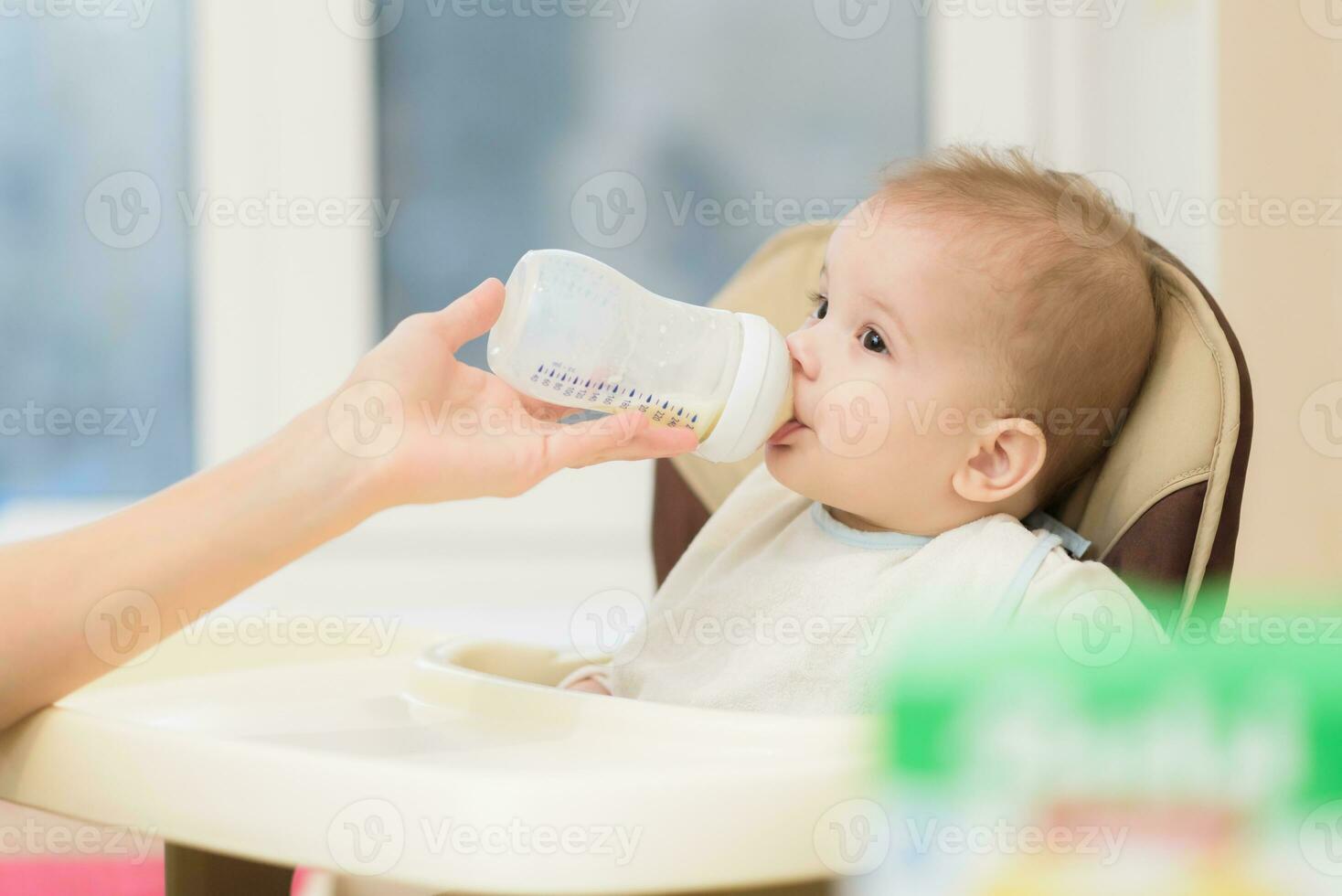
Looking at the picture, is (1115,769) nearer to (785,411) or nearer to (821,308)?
(785,411)

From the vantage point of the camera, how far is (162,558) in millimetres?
783

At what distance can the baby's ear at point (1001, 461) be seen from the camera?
97 centimetres

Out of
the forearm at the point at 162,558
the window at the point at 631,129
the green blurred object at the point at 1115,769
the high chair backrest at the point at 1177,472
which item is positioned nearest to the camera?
the green blurred object at the point at 1115,769

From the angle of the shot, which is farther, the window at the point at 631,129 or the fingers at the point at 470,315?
the window at the point at 631,129

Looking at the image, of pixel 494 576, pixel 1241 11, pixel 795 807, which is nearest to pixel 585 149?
pixel 494 576

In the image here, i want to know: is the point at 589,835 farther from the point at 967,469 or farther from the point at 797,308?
the point at 797,308

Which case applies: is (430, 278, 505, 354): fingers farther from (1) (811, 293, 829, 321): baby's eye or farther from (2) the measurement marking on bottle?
(1) (811, 293, 829, 321): baby's eye

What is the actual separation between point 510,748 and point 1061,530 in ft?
1.54

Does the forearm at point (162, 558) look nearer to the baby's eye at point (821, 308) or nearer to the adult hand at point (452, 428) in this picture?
the adult hand at point (452, 428)

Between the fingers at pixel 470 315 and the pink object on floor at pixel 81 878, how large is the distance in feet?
3.41

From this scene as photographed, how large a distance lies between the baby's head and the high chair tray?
0.97ft

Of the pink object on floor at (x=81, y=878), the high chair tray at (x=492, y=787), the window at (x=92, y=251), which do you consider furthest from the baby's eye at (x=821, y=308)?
the window at (x=92, y=251)

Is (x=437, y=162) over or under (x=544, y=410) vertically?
over

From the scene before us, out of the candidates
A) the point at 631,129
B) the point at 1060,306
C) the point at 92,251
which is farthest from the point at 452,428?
the point at 92,251
